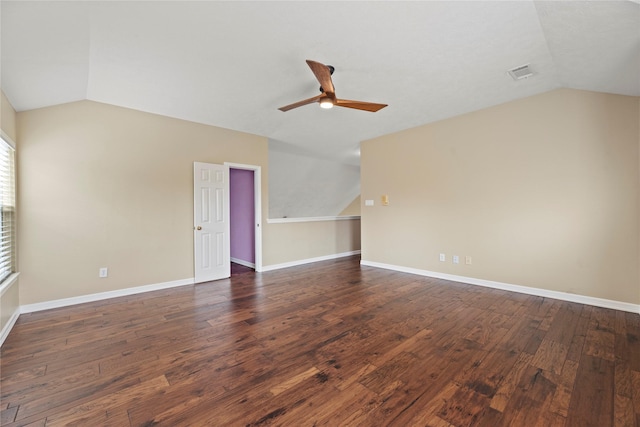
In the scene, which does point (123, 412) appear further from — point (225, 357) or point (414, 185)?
point (414, 185)

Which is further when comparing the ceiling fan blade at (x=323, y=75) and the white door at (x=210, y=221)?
the white door at (x=210, y=221)

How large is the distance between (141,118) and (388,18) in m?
3.61

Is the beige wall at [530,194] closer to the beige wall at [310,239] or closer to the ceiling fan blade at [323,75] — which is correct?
the beige wall at [310,239]

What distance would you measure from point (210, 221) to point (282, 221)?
1.45 meters

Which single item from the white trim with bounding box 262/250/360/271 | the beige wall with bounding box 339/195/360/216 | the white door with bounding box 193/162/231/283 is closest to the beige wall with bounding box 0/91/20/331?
the white door with bounding box 193/162/231/283

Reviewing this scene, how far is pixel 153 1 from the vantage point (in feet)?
7.27

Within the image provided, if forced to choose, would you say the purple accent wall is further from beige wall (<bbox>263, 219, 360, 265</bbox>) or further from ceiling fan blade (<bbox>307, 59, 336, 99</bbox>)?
ceiling fan blade (<bbox>307, 59, 336, 99</bbox>)

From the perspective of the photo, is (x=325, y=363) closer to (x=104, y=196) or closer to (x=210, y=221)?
(x=210, y=221)

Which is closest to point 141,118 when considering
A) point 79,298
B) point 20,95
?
point 20,95

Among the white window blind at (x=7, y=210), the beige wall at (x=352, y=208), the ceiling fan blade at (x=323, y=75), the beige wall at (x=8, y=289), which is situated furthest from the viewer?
the beige wall at (x=352, y=208)

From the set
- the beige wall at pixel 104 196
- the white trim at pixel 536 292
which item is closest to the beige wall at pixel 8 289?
the beige wall at pixel 104 196

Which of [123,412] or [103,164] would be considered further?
[103,164]

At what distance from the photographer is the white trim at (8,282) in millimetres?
2668

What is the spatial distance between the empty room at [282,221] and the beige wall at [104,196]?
3 centimetres
